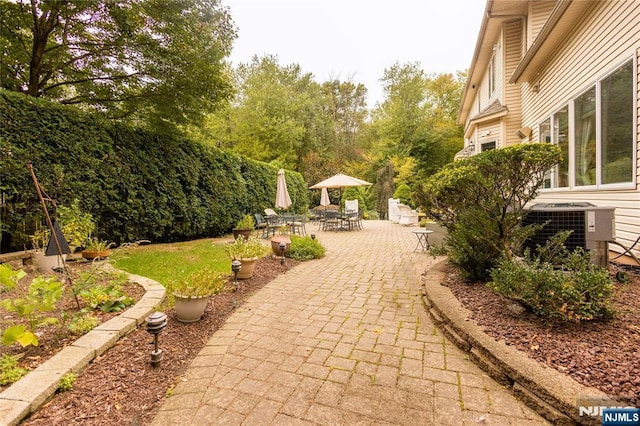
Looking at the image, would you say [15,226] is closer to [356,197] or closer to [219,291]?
[219,291]

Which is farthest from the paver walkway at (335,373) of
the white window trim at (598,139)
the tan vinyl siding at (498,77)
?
the tan vinyl siding at (498,77)

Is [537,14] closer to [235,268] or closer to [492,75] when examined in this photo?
[492,75]

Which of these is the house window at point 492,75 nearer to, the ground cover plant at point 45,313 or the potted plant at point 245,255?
the potted plant at point 245,255

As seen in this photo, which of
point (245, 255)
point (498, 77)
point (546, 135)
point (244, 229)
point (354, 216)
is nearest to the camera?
point (245, 255)

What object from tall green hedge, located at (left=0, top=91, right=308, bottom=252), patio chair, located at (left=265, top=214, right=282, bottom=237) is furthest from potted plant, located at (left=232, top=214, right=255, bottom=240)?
tall green hedge, located at (left=0, top=91, right=308, bottom=252)

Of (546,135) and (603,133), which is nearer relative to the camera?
(603,133)

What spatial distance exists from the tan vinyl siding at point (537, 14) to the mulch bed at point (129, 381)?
414 inches

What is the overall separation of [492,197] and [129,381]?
13.8 feet

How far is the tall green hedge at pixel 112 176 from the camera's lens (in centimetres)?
480

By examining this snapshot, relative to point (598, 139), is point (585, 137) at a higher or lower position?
higher

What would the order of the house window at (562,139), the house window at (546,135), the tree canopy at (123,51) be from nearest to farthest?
the tree canopy at (123,51) → the house window at (562,139) → the house window at (546,135)

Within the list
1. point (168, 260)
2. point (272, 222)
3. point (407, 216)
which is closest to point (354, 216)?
point (407, 216)

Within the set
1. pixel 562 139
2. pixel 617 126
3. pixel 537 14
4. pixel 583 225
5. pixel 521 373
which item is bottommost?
pixel 521 373

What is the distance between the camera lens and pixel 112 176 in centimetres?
645
